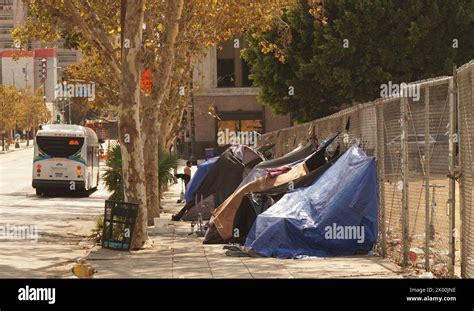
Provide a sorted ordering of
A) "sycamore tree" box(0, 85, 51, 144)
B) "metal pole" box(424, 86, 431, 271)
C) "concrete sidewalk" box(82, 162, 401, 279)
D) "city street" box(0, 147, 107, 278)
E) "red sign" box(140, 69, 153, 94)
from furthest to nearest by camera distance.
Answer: "sycamore tree" box(0, 85, 51, 144) → "red sign" box(140, 69, 153, 94) → "city street" box(0, 147, 107, 278) → "concrete sidewalk" box(82, 162, 401, 279) → "metal pole" box(424, 86, 431, 271)

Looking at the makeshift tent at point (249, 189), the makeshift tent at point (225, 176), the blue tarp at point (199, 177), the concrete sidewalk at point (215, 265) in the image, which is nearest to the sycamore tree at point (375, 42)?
the blue tarp at point (199, 177)

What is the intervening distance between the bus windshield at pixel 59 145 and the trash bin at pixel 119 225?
25.6 m

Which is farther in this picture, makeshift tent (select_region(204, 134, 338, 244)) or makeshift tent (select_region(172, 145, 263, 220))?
makeshift tent (select_region(172, 145, 263, 220))

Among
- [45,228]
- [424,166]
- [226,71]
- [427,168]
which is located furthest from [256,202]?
[226,71]

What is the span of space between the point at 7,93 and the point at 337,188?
11254cm

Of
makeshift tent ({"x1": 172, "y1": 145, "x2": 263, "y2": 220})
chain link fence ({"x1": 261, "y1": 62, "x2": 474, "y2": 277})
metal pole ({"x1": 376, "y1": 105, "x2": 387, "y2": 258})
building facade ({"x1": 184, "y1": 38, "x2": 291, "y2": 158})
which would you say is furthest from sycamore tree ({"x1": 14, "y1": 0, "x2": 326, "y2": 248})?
building facade ({"x1": 184, "y1": 38, "x2": 291, "y2": 158})

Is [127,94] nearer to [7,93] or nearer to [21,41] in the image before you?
[21,41]

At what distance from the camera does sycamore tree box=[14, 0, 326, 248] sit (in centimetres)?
2002

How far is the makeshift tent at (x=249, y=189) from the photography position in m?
19.6

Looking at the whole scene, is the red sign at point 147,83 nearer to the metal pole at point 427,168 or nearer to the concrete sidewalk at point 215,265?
the concrete sidewalk at point 215,265

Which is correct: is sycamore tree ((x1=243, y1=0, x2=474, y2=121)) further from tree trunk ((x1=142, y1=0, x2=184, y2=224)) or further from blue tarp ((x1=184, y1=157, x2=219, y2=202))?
tree trunk ((x1=142, y1=0, x2=184, y2=224))

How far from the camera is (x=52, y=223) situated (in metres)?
28.4

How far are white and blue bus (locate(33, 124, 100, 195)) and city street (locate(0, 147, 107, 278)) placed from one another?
72 centimetres
